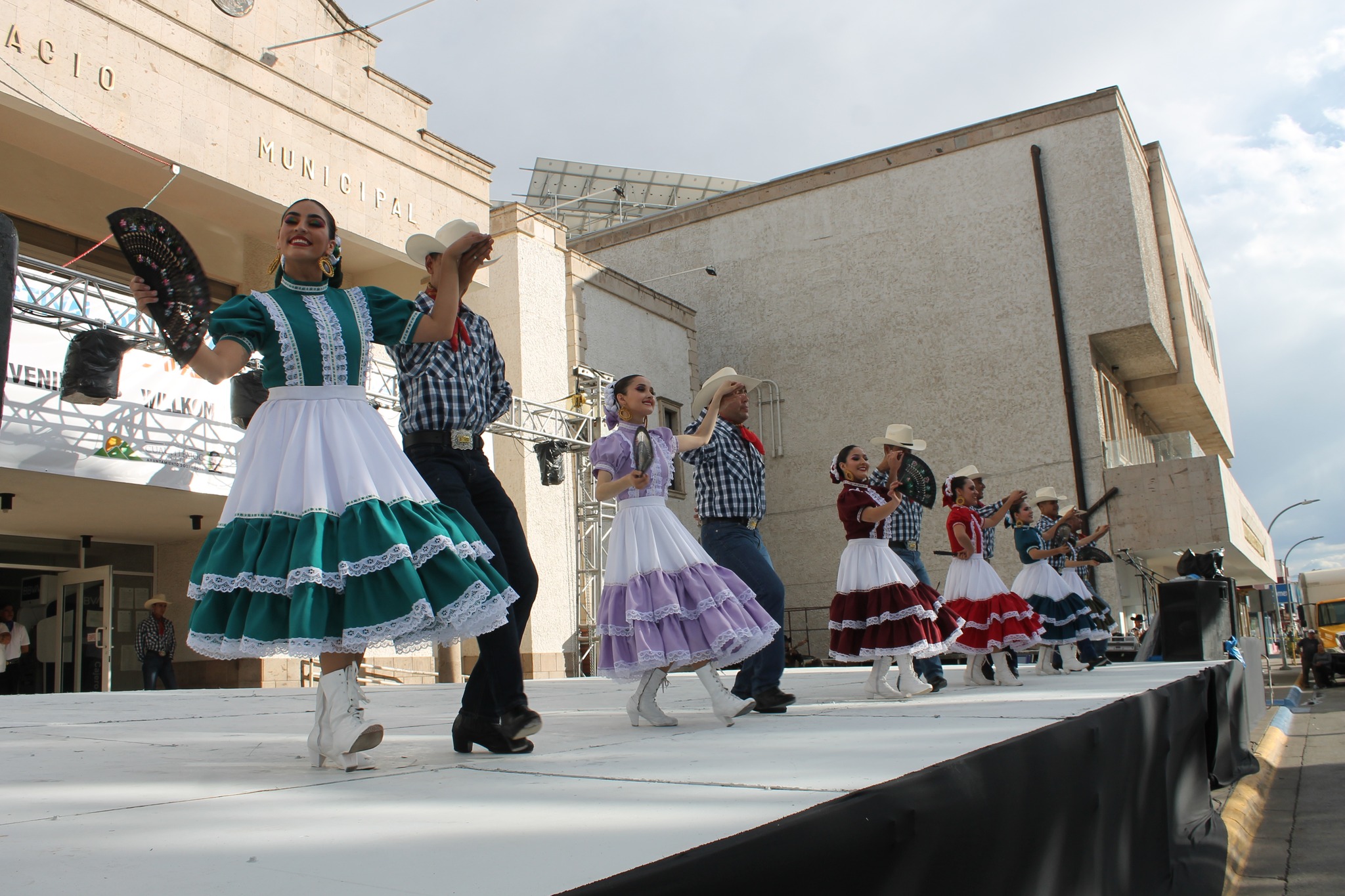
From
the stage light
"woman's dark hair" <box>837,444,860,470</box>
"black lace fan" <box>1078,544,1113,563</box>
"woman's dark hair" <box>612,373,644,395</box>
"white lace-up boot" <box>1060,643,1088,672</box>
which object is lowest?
"white lace-up boot" <box>1060,643,1088,672</box>

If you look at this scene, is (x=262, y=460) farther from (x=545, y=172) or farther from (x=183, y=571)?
(x=545, y=172)

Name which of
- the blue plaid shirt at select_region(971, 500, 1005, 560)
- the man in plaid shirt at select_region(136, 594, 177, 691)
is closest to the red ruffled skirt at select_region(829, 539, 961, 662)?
the blue plaid shirt at select_region(971, 500, 1005, 560)

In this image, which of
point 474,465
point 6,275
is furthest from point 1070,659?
point 6,275

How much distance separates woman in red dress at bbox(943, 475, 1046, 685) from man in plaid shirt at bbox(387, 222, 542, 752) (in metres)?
4.68

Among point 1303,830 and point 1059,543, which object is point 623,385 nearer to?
point 1303,830

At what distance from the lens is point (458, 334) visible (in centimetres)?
377

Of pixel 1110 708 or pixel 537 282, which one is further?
pixel 537 282

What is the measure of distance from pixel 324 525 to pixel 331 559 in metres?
0.10

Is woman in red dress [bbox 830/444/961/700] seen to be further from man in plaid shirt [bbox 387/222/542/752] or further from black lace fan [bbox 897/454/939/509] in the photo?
man in plaid shirt [bbox 387/222/542/752]

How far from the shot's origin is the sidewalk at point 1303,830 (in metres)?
5.92

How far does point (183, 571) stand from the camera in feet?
52.8

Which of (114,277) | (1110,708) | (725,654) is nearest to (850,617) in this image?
(725,654)

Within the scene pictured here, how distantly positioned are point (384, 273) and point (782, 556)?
42.1ft

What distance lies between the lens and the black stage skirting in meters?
1.49
